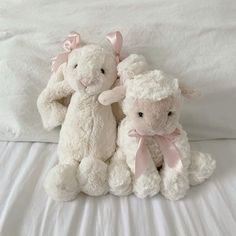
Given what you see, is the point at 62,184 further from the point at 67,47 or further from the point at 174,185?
the point at 67,47

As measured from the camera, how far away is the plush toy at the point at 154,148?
0.73m

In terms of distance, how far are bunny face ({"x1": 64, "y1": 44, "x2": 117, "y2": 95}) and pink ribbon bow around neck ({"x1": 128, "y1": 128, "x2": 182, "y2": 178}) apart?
132 millimetres

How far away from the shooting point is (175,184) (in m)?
0.77

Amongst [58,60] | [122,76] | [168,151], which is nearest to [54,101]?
[58,60]

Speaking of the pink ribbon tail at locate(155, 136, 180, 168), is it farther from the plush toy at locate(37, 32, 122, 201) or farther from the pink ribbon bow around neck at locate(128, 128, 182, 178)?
the plush toy at locate(37, 32, 122, 201)

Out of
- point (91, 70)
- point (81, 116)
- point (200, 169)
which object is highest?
point (91, 70)

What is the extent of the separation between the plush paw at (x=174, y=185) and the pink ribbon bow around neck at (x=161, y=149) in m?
0.02

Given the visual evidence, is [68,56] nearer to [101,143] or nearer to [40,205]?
[101,143]

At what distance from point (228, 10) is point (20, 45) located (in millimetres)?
583

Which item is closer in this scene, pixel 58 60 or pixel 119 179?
pixel 119 179

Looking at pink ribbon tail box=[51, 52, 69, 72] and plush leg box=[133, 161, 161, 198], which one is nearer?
plush leg box=[133, 161, 161, 198]

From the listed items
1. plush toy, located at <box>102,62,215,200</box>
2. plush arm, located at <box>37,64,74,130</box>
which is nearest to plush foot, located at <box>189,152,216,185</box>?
plush toy, located at <box>102,62,215,200</box>

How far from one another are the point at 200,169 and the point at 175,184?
0.08 m

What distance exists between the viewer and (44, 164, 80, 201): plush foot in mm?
754
